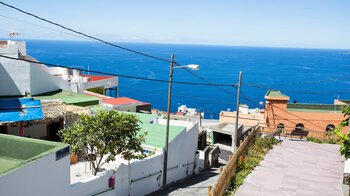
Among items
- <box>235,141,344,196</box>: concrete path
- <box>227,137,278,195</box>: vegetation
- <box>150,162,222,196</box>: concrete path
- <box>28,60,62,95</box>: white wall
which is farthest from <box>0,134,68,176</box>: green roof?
<box>28,60,62,95</box>: white wall

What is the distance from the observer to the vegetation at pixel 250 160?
44.1 feet

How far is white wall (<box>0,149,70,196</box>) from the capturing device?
8.05 metres

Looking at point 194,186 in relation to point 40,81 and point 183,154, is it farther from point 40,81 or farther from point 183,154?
point 40,81

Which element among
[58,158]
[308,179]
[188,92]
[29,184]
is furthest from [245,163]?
[188,92]

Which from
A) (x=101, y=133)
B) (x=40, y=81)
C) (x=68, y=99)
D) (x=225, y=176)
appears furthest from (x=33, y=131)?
Result: (x=225, y=176)

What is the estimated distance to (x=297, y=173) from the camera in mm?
15156

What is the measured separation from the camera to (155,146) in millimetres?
16391

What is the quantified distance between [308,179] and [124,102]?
18600 mm

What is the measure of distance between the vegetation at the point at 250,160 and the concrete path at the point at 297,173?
0.72 ft

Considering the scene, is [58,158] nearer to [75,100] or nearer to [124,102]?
[75,100]

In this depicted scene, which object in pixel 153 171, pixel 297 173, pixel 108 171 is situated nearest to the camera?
pixel 108 171

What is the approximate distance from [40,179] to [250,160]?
32.1 ft

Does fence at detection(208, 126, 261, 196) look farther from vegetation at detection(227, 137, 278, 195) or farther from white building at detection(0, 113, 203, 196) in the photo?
white building at detection(0, 113, 203, 196)

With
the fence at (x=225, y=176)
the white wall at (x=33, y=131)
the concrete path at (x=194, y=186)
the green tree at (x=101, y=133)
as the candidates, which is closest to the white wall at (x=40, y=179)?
the green tree at (x=101, y=133)
